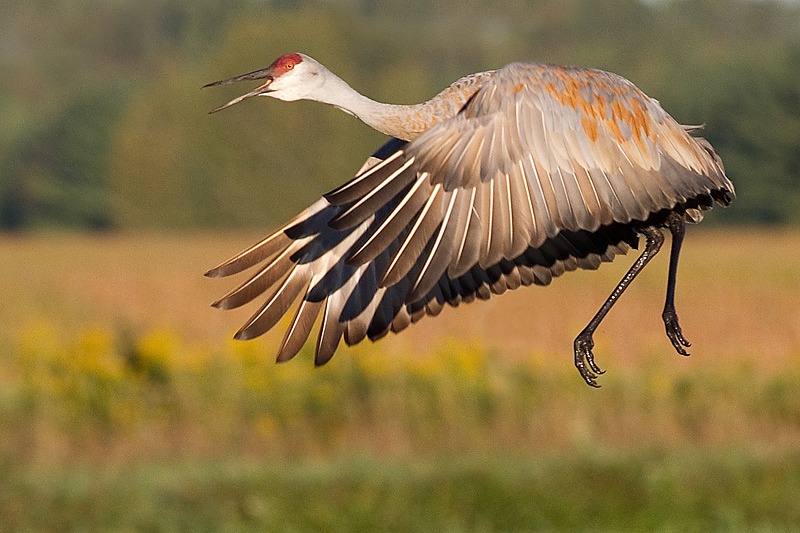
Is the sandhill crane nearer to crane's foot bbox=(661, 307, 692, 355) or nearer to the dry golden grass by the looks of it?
crane's foot bbox=(661, 307, 692, 355)

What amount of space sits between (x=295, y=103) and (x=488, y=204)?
17248 millimetres

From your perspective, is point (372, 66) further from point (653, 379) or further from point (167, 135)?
point (653, 379)

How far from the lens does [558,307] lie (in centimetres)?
1595

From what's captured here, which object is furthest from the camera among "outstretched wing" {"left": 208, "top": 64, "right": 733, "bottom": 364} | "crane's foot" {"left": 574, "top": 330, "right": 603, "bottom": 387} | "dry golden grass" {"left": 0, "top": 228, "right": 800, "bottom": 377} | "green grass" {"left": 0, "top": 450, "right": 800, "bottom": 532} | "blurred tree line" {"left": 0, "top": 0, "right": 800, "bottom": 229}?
"blurred tree line" {"left": 0, "top": 0, "right": 800, "bottom": 229}

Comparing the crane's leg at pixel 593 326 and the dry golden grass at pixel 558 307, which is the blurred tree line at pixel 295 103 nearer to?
the dry golden grass at pixel 558 307

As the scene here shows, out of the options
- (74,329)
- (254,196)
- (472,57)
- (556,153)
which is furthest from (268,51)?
(472,57)

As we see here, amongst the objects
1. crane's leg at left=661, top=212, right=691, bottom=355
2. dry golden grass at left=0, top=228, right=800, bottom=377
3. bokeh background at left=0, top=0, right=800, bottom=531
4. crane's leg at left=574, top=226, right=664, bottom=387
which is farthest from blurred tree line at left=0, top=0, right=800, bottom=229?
crane's leg at left=574, top=226, right=664, bottom=387

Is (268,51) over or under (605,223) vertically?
over

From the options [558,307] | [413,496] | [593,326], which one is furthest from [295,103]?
[593,326]

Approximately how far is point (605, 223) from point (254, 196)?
30242 mm

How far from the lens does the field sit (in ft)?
39.0

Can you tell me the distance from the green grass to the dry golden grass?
1673 mm

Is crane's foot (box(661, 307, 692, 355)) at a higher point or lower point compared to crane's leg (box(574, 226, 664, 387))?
lower

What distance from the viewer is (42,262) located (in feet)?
117
